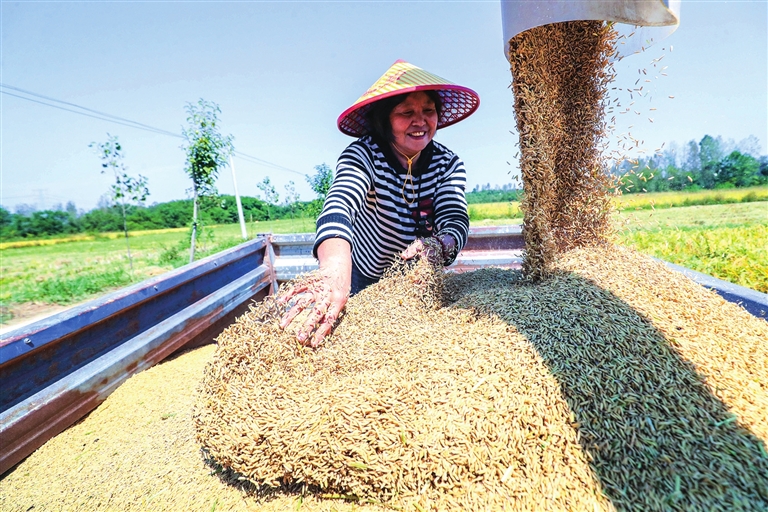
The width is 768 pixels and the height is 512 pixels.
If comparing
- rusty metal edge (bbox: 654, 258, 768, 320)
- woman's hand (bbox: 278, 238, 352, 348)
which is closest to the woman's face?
woman's hand (bbox: 278, 238, 352, 348)

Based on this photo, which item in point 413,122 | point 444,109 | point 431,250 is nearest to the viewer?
point 431,250

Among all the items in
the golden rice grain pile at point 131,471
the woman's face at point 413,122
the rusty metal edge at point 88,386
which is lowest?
the golden rice grain pile at point 131,471

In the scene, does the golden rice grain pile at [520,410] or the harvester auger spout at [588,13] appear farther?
the harvester auger spout at [588,13]

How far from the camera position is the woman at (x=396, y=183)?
6.98 ft

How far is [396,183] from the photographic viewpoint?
248cm

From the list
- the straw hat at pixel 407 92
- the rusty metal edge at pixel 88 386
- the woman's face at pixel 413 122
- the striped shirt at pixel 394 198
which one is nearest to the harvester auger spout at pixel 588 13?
the straw hat at pixel 407 92

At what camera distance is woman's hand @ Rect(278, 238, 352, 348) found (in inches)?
61.5

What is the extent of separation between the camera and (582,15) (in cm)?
146

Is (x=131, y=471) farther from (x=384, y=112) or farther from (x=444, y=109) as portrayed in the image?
(x=444, y=109)

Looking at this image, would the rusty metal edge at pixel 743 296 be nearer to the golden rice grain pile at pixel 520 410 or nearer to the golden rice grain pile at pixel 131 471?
the golden rice grain pile at pixel 520 410

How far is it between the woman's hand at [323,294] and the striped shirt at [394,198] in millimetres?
404

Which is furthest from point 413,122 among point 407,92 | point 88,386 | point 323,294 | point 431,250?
point 88,386

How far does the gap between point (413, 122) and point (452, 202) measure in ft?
1.80

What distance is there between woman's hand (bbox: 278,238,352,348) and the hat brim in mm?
862
